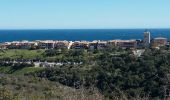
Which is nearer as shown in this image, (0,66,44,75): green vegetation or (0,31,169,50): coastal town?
(0,66,44,75): green vegetation

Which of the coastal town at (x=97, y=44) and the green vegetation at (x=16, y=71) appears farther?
the coastal town at (x=97, y=44)

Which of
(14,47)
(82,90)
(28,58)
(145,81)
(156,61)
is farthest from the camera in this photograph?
(14,47)

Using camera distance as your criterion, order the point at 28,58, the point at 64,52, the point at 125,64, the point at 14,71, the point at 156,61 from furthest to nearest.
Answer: the point at 64,52 < the point at 28,58 < the point at 14,71 < the point at 125,64 < the point at 156,61

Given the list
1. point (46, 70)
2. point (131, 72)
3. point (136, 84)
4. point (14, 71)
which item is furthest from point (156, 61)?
point (14, 71)

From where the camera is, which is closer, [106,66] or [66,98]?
[66,98]

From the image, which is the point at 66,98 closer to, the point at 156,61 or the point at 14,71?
the point at 156,61

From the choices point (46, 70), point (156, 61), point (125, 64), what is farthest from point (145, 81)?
point (46, 70)

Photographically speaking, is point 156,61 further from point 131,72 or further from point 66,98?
point 66,98

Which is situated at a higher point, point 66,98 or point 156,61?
point 66,98

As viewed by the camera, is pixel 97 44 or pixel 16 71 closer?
pixel 16 71
